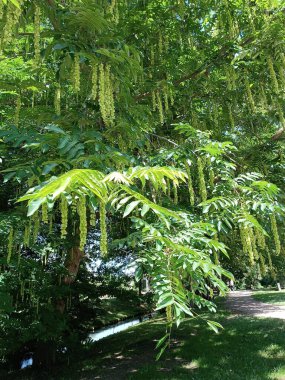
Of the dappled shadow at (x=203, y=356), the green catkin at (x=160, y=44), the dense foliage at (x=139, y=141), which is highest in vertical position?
the green catkin at (x=160, y=44)

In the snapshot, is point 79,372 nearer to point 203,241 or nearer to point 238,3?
point 203,241

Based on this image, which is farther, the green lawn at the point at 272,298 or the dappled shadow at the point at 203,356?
the green lawn at the point at 272,298

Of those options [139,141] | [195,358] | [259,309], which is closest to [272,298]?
[259,309]

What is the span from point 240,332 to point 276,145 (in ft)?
19.1

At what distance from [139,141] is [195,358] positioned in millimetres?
5646

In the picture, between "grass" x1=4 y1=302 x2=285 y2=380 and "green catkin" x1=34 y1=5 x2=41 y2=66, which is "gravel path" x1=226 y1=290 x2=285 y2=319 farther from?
"green catkin" x1=34 y1=5 x2=41 y2=66

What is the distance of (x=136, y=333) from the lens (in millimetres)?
11586

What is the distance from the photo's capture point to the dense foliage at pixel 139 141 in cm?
218

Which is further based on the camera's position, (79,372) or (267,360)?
(79,372)

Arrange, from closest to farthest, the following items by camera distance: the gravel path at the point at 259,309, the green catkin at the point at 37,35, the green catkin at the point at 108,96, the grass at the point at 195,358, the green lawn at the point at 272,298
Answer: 1. the green catkin at the point at 37,35
2. the green catkin at the point at 108,96
3. the grass at the point at 195,358
4. the gravel path at the point at 259,309
5. the green lawn at the point at 272,298

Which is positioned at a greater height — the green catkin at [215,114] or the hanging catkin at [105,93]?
the green catkin at [215,114]

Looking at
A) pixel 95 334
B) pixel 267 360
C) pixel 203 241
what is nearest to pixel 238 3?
pixel 203 241

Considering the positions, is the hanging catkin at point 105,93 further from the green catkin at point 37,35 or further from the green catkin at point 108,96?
the green catkin at point 37,35

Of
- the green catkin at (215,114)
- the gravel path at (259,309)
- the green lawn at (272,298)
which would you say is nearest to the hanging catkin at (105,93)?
the green catkin at (215,114)
